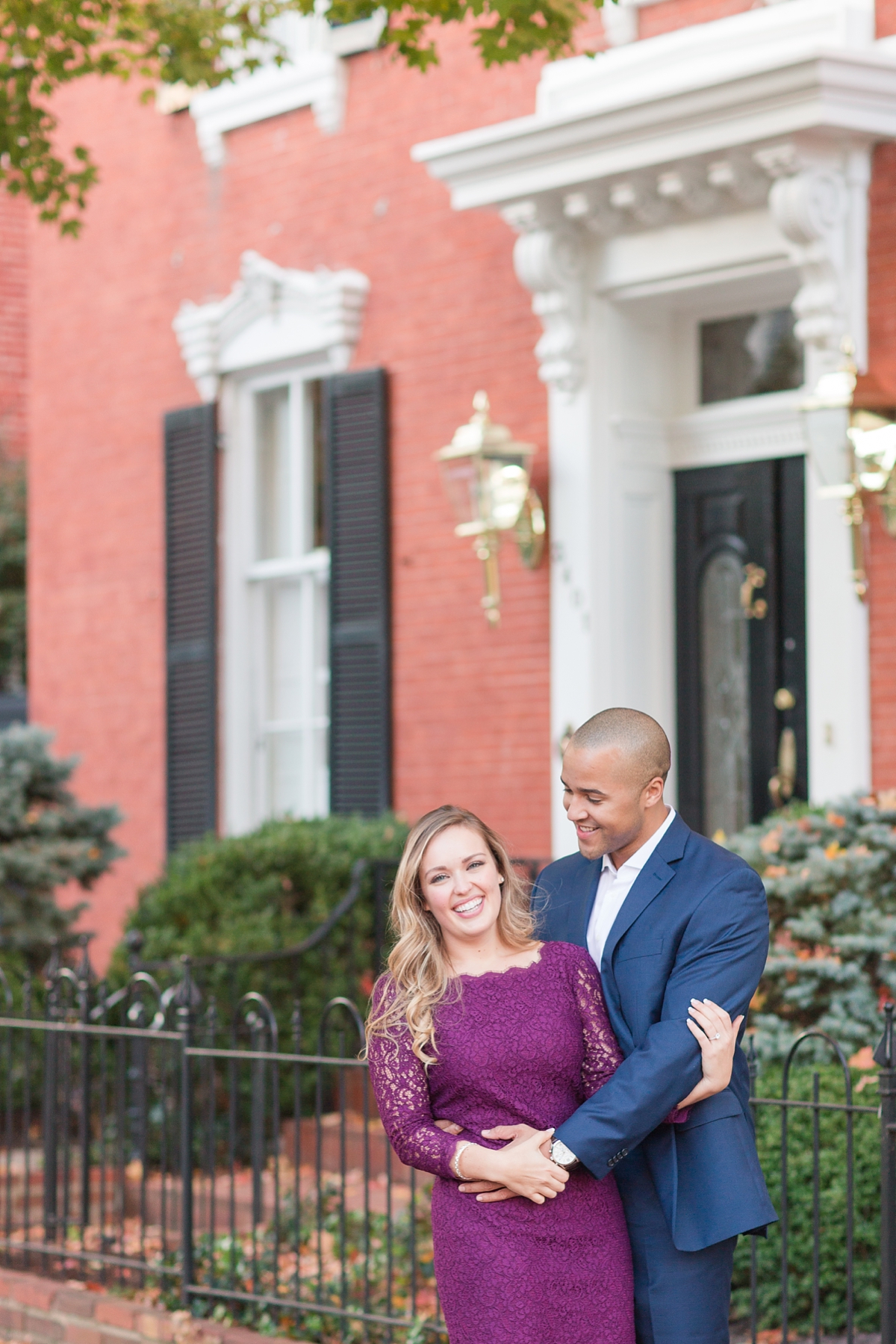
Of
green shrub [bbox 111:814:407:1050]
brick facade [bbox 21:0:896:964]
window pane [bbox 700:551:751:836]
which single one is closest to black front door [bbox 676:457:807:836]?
window pane [bbox 700:551:751:836]

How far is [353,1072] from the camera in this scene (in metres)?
8.40

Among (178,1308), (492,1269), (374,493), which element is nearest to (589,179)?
(374,493)

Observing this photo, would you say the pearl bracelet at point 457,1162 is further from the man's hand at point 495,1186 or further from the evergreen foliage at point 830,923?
the evergreen foliage at point 830,923

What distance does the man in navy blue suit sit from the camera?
3.22m

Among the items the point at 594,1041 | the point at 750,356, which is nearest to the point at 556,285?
the point at 750,356

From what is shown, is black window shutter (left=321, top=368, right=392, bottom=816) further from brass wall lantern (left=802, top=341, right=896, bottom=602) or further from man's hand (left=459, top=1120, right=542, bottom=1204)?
man's hand (left=459, top=1120, right=542, bottom=1204)

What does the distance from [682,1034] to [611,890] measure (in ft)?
1.34

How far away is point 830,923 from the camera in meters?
6.26

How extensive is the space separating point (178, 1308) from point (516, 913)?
3226 mm

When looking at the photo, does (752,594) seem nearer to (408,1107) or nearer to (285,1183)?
(285,1183)

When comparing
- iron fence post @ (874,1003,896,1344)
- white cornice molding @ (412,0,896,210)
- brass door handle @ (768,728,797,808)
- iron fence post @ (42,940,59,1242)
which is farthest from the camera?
brass door handle @ (768,728,797,808)

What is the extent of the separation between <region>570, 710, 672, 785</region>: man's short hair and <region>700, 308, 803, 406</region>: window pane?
519cm

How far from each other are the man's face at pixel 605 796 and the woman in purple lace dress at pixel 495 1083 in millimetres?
185

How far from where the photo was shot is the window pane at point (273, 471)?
10758 mm
